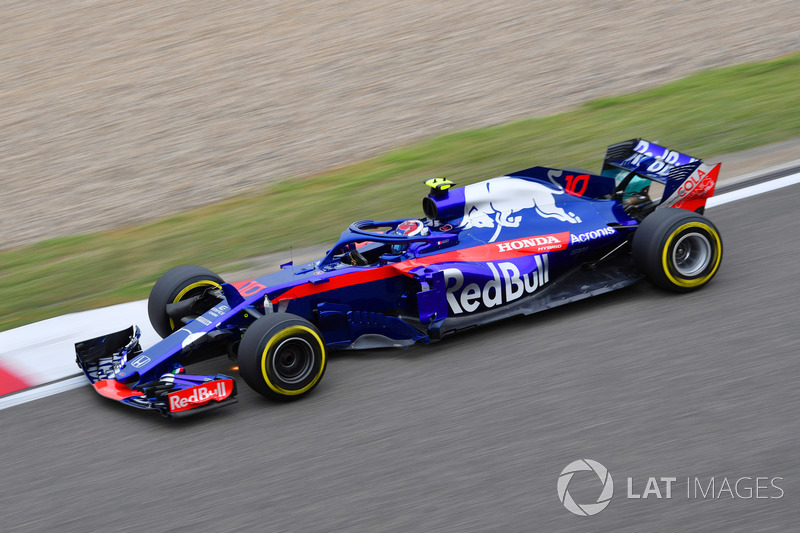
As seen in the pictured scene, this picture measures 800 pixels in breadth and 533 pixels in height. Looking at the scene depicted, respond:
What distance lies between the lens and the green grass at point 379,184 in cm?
843

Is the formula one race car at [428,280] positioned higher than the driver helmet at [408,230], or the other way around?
the driver helmet at [408,230]

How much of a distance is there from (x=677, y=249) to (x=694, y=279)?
10.1 inches

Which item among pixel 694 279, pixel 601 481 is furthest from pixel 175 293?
pixel 694 279

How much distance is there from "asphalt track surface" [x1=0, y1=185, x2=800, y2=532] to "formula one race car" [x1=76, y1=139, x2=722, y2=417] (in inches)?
7.8

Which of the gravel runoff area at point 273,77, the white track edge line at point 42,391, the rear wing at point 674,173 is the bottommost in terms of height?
the white track edge line at point 42,391

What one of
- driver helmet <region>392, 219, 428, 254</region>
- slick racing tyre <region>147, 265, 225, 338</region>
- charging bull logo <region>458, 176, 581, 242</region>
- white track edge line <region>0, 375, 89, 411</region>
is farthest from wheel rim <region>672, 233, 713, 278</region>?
white track edge line <region>0, 375, 89, 411</region>

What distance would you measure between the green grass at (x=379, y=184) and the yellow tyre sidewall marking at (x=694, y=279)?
3167mm

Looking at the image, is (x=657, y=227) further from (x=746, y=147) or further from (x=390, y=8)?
(x=390, y=8)

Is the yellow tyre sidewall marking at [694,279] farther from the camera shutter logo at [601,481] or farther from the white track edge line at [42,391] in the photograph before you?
the white track edge line at [42,391]

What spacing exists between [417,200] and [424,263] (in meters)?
3.04

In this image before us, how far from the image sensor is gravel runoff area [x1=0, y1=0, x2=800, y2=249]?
443 inches

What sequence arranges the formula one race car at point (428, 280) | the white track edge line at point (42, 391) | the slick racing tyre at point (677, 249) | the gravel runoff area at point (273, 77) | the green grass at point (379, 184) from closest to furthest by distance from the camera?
the formula one race car at point (428, 280), the white track edge line at point (42, 391), the slick racing tyre at point (677, 249), the green grass at point (379, 184), the gravel runoff area at point (273, 77)

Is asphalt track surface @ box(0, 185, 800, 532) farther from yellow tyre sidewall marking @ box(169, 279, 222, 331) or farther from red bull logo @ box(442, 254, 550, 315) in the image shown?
yellow tyre sidewall marking @ box(169, 279, 222, 331)

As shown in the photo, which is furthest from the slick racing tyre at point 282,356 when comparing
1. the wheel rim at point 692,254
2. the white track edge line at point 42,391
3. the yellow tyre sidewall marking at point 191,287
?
the wheel rim at point 692,254
